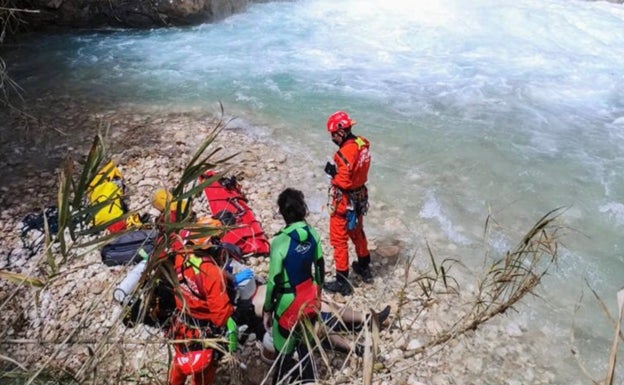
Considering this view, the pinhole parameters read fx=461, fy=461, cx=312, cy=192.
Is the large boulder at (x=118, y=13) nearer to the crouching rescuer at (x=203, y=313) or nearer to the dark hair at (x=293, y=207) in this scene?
the dark hair at (x=293, y=207)

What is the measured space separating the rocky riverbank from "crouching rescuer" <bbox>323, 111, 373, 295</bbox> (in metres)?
0.62

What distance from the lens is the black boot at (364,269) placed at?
507 cm

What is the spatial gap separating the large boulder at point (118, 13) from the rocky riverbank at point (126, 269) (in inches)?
233

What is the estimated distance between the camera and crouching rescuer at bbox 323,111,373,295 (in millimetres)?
4551

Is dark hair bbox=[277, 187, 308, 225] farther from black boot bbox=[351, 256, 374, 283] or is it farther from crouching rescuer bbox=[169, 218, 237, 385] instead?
black boot bbox=[351, 256, 374, 283]

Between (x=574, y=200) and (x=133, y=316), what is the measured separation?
6.23 m

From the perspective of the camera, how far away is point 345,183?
15.1 ft

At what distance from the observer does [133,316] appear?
3.37 meters

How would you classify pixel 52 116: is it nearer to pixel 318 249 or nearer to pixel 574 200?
pixel 318 249

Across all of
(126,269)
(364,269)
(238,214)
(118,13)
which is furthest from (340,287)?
(118,13)

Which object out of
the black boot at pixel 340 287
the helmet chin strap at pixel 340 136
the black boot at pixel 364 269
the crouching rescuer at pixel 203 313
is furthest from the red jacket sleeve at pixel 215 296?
the black boot at pixel 364 269

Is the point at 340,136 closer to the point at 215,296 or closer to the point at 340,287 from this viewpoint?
the point at 340,287

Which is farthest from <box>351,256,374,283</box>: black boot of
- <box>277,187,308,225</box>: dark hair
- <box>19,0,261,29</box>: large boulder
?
<box>19,0,261,29</box>: large boulder

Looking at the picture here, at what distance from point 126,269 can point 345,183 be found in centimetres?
283
